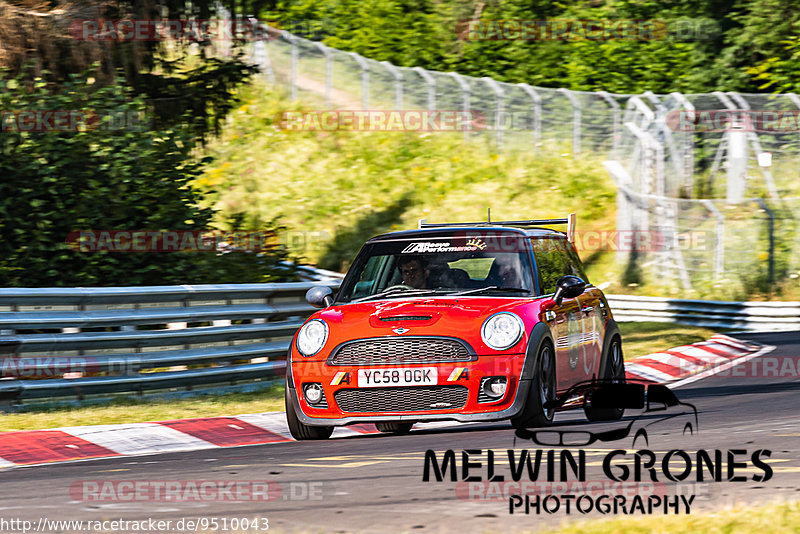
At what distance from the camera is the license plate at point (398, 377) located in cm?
820

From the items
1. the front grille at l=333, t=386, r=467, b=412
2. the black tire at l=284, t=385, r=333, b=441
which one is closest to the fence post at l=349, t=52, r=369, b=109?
the black tire at l=284, t=385, r=333, b=441

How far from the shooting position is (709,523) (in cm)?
548

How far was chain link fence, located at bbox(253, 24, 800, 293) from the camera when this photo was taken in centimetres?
2462

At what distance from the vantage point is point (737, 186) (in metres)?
26.7

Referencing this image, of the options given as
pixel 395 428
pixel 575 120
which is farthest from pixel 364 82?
pixel 395 428

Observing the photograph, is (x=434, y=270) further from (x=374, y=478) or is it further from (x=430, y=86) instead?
(x=430, y=86)

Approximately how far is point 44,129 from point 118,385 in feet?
12.4

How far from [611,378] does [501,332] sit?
103 inches

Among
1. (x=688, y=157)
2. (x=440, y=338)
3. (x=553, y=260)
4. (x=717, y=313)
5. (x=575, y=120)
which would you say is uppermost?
(x=553, y=260)

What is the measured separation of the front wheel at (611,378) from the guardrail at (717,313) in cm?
969

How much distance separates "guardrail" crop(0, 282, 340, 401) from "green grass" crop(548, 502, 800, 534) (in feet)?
20.3

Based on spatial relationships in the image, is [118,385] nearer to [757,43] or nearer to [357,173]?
[357,173]

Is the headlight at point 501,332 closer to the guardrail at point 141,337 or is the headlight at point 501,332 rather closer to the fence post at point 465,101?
the guardrail at point 141,337

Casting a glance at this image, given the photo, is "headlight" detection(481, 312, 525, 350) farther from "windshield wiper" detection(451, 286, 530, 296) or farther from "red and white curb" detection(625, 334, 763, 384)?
"red and white curb" detection(625, 334, 763, 384)
